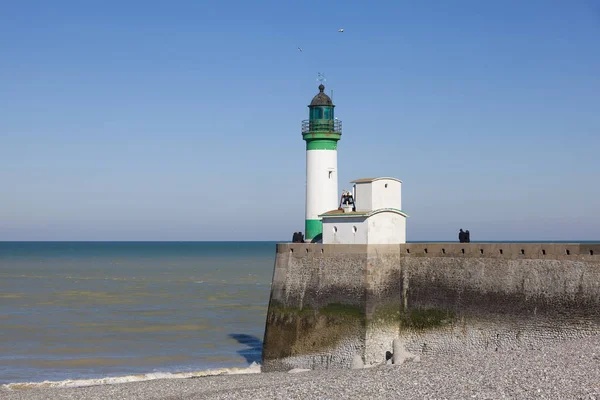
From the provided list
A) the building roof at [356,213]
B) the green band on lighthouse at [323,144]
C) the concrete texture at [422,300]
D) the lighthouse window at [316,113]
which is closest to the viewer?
the concrete texture at [422,300]

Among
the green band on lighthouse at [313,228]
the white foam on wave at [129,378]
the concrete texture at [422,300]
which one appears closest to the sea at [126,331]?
the white foam on wave at [129,378]

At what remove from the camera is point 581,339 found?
20719mm

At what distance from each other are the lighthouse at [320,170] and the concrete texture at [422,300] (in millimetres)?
2245

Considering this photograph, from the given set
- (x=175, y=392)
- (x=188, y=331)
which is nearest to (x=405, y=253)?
(x=175, y=392)

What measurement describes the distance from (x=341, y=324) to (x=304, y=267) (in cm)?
235

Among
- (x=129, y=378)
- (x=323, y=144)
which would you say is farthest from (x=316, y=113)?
(x=129, y=378)

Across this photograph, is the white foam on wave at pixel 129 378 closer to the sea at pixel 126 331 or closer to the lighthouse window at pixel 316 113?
the sea at pixel 126 331

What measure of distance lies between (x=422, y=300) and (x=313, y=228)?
574 centimetres

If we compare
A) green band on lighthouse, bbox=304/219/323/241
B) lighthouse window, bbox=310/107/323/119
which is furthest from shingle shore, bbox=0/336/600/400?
lighthouse window, bbox=310/107/323/119

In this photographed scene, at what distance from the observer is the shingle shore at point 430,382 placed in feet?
57.6

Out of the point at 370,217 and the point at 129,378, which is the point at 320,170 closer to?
the point at 370,217

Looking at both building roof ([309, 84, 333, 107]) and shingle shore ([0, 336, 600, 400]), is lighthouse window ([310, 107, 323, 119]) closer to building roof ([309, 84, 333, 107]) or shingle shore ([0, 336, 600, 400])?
building roof ([309, 84, 333, 107])

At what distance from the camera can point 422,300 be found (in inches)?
961

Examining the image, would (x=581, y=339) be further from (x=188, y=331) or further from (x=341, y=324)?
(x=188, y=331)
